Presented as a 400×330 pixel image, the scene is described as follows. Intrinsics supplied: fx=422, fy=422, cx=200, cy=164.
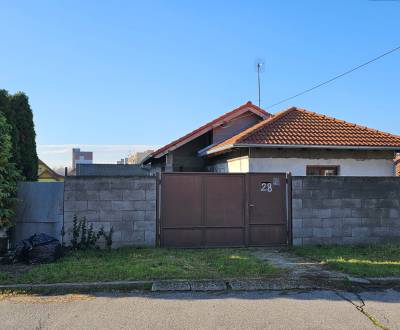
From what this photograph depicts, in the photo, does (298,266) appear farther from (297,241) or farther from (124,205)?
(124,205)

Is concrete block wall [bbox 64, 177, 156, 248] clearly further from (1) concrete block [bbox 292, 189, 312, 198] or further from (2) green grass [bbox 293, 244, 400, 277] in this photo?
(2) green grass [bbox 293, 244, 400, 277]

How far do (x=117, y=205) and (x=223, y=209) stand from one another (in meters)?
2.44

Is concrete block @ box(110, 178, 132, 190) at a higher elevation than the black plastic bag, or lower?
higher

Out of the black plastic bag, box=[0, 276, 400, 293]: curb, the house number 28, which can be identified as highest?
the house number 28

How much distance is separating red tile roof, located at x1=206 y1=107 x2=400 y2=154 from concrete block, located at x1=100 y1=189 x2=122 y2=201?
4528 mm

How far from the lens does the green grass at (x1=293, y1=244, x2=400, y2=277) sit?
7.48 m

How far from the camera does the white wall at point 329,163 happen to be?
13336mm

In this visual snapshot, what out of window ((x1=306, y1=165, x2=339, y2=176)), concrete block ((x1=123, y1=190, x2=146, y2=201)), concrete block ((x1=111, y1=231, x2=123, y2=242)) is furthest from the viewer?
window ((x1=306, y1=165, x2=339, y2=176))

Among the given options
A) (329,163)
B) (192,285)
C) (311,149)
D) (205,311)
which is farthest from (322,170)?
(205,311)

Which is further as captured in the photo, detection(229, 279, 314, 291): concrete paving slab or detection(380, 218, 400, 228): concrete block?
detection(380, 218, 400, 228): concrete block

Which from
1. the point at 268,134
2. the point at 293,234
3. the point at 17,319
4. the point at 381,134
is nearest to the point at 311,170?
the point at 268,134

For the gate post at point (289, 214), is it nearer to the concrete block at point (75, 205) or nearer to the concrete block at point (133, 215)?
the concrete block at point (133, 215)

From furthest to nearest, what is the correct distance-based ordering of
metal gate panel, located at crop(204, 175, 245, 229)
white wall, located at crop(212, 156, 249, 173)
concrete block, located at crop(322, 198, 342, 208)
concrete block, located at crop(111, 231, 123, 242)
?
white wall, located at crop(212, 156, 249, 173) < concrete block, located at crop(322, 198, 342, 208) < metal gate panel, located at crop(204, 175, 245, 229) < concrete block, located at crop(111, 231, 123, 242)

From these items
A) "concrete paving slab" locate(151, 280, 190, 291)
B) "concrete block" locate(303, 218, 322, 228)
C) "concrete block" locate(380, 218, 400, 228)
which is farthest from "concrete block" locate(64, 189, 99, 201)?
"concrete block" locate(380, 218, 400, 228)
